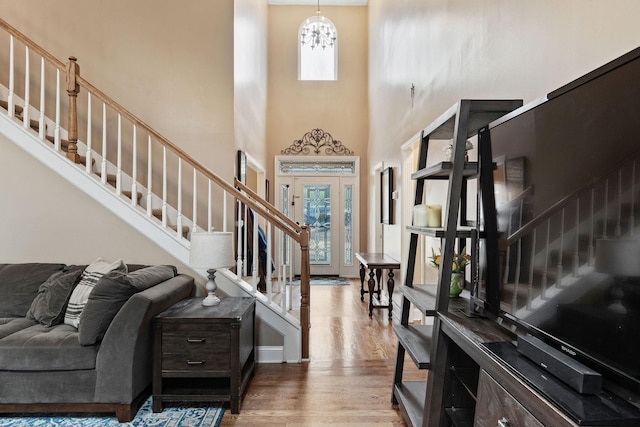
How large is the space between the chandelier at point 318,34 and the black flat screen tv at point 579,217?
682 centimetres

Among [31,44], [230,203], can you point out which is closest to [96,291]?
[230,203]

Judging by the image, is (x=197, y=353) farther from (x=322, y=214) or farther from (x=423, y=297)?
(x=322, y=214)

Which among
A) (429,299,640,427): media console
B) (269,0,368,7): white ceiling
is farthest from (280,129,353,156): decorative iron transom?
(429,299,640,427): media console

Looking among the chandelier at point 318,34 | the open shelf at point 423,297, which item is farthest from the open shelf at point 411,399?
the chandelier at point 318,34

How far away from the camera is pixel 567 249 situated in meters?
1.11

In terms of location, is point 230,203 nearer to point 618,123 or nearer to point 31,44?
point 31,44

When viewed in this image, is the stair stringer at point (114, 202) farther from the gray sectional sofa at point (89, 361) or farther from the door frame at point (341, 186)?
the door frame at point (341, 186)

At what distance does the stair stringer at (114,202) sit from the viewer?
10.4 ft

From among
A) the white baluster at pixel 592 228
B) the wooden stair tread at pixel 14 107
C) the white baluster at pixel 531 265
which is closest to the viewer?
the white baluster at pixel 592 228

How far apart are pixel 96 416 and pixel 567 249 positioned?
105 inches

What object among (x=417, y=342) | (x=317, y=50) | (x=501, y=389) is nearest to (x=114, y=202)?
(x=417, y=342)

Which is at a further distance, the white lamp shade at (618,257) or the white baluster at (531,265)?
the white baluster at (531,265)

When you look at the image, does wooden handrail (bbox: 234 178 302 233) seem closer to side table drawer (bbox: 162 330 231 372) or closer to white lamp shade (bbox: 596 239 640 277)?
side table drawer (bbox: 162 330 231 372)

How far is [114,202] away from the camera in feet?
10.4
